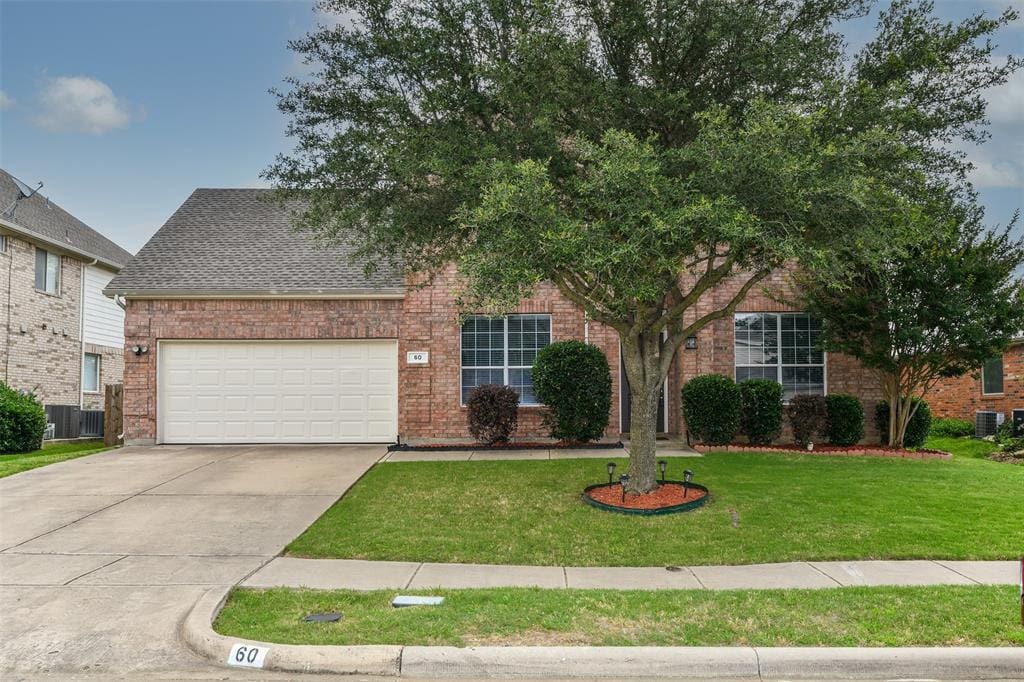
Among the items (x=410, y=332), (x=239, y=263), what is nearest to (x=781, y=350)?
(x=410, y=332)

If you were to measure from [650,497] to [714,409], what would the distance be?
4.56 metres

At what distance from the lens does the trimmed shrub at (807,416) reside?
13.3 m

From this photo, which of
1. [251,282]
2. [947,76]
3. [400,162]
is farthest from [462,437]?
[947,76]

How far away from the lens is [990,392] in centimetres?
1961

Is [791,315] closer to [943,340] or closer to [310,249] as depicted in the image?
[943,340]

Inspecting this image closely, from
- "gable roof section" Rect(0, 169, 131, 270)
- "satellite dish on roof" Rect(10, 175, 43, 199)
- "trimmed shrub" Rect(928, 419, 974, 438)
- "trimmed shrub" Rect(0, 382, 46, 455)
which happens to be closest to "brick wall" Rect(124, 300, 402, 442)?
"trimmed shrub" Rect(0, 382, 46, 455)

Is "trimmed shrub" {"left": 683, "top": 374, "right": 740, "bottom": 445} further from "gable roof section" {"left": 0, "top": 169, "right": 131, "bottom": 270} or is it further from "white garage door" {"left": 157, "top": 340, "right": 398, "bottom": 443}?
"gable roof section" {"left": 0, "top": 169, "right": 131, "bottom": 270}

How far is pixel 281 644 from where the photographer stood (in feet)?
15.1

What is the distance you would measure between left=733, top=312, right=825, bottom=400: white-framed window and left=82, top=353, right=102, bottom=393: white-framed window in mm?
18751

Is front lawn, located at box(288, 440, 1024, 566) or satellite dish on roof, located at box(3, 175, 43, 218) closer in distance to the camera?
front lawn, located at box(288, 440, 1024, 566)

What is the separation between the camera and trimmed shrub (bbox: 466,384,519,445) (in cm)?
1338

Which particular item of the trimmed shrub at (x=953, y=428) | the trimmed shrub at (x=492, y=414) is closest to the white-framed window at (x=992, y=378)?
the trimmed shrub at (x=953, y=428)

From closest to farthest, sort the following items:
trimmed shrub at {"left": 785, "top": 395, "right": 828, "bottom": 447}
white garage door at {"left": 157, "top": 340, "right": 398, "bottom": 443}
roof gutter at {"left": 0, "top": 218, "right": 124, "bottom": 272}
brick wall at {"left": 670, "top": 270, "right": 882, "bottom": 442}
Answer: trimmed shrub at {"left": 785, "top": 395, "right": 828, "bottom": 447} < brick wall at {"left": 670, "top": 270, "right": 882, "bottom": 442} < white garage door at {"left": 157, "top": 340, "right": 398, "bottom": 443} < roof gutter at {"left": 0, "top": 218, "right": 124, "bottom": 272}

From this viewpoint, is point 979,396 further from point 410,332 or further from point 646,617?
point 646,617
